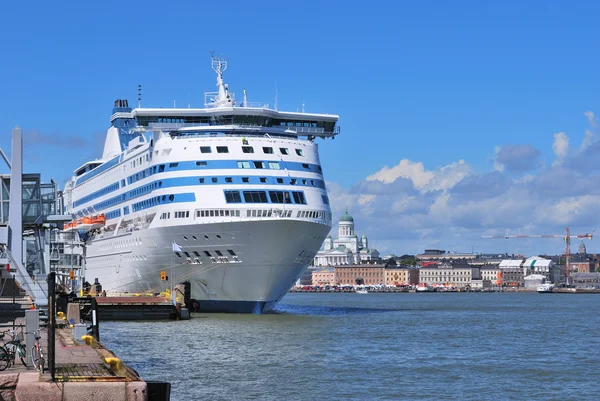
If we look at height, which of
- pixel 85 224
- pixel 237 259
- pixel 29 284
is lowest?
pixel 29 284

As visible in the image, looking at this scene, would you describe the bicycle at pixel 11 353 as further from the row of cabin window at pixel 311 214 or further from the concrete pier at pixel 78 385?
the row of cabin window at pixel 311 214

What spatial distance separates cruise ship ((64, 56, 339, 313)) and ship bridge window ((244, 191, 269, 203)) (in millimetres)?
54

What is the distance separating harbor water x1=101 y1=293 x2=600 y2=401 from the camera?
2944 centimetres

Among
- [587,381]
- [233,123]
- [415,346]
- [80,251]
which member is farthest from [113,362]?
[80,251]

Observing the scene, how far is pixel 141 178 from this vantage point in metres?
63.0

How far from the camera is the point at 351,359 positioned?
37.6 m

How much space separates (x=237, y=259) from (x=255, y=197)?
11.5 ft

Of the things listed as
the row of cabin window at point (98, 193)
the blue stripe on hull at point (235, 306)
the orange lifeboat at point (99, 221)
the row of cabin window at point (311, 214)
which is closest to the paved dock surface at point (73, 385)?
the blue stripe on hull at point (235, 306)

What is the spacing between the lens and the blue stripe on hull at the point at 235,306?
185 feet

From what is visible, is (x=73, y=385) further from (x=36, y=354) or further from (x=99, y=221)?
(x=99, y=221)

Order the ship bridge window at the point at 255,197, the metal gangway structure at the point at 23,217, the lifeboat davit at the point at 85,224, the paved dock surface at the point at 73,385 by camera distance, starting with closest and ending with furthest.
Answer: the paved dock surface at the point at 73,385, the metal gangway structure at the point at 23,217, the ship bridge window at the point at 255,197, the lifeboat davit at the point at 85,224

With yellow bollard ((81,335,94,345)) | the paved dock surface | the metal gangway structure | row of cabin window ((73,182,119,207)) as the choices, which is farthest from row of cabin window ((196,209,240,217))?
the paved dock surface

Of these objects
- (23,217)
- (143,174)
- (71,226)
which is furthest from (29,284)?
(71,226)

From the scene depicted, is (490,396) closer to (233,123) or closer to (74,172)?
(233,123)
